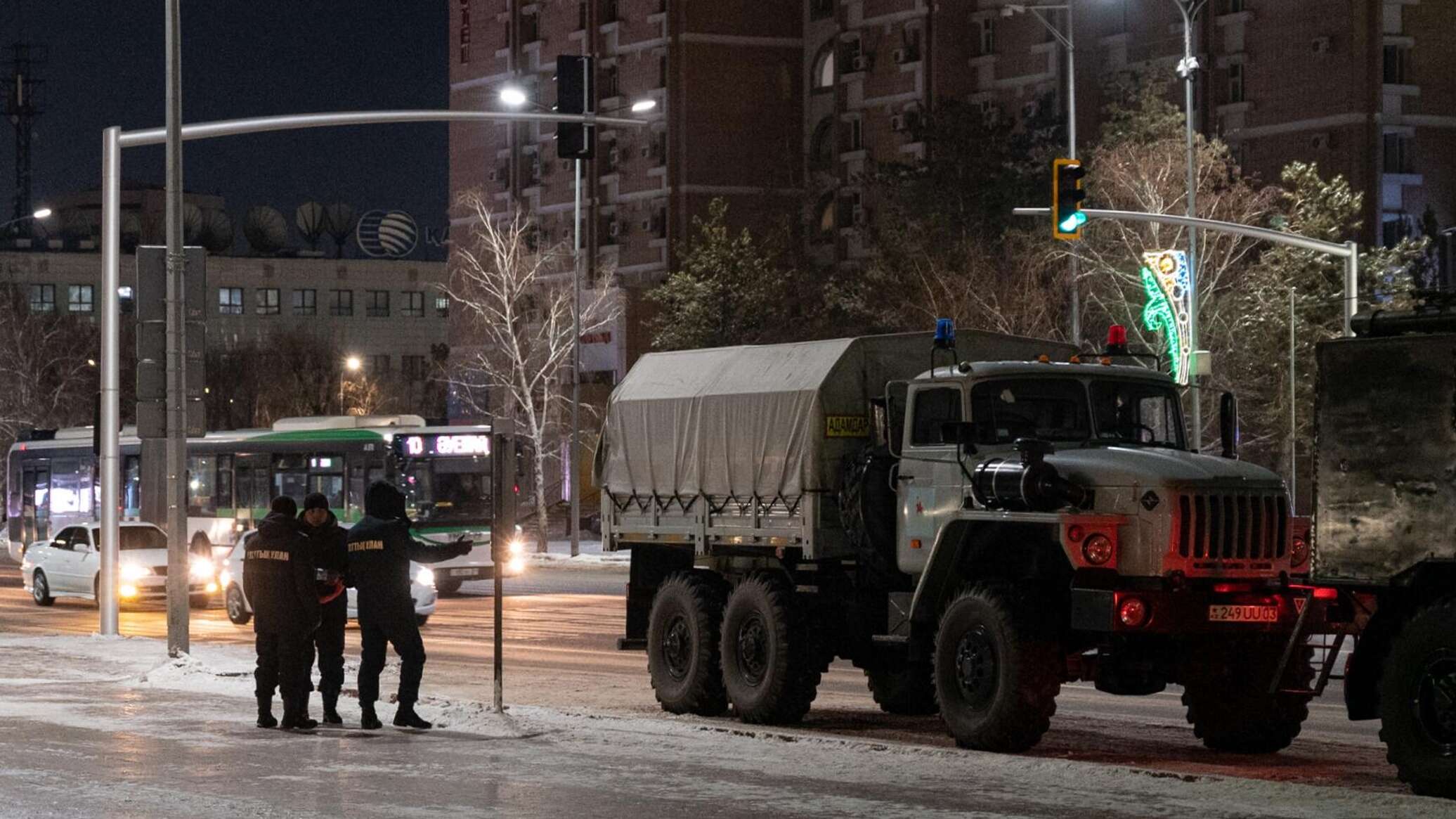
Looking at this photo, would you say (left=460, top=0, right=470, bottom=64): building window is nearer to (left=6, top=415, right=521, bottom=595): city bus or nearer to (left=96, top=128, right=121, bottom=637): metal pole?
(left=6, top=415, right=521, bottom=595): city bus

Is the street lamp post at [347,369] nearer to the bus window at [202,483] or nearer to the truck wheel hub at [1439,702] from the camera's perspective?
the bus window at [202,483]

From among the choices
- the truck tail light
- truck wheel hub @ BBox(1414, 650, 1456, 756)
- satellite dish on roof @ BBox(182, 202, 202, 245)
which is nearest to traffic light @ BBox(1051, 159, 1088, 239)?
the truck tail light

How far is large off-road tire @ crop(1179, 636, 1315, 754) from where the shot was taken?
15.1 metres

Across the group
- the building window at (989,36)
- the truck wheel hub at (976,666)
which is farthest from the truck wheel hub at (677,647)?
the building window at (989,36)

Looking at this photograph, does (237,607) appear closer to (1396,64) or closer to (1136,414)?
(1136,414)

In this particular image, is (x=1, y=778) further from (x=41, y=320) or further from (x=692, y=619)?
(x=41, y=320)

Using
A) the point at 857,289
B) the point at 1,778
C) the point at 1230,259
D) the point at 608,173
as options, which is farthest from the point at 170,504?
the point at 608,173

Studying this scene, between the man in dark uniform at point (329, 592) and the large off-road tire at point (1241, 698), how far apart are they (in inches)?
244

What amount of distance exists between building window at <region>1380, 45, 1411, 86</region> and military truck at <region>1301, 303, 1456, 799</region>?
5545 cm

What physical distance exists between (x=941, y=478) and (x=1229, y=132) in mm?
55271

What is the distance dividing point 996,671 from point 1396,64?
2175 inches

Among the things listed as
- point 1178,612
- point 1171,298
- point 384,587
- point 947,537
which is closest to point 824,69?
point 1171,298

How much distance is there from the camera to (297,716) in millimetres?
16453

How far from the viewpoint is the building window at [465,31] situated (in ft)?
314
